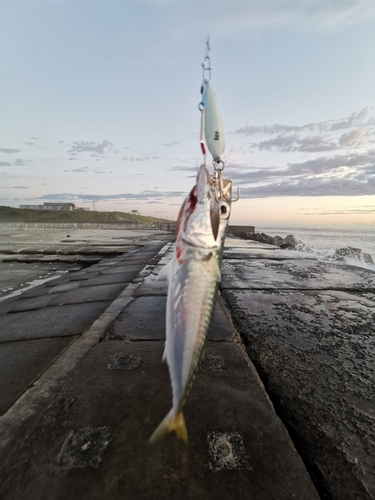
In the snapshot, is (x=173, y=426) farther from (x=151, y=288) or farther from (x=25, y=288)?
(x=25, y=288)

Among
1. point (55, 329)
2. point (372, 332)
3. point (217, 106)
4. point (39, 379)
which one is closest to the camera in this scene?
point (39, 379)

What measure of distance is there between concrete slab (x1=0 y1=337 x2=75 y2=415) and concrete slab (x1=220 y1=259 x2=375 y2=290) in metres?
3.21

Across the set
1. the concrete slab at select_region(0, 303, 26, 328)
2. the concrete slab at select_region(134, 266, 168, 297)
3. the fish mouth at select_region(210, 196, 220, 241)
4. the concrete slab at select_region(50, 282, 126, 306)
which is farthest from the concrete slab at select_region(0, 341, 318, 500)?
the concrete slab at select_region(0, 303, 26, 328)

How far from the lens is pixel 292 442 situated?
1537 mm

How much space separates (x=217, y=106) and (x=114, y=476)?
2.86m

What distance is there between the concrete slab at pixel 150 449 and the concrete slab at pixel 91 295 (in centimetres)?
295

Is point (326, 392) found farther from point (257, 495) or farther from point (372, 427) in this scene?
point (257, 495)

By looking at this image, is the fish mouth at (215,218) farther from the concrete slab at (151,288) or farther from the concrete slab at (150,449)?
the concrete slab at (151,288)

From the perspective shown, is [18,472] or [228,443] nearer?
[18,472]

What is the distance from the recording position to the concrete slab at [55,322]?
331cm

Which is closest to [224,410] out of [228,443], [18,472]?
[228,443]

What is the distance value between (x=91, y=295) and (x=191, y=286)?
4.27 m

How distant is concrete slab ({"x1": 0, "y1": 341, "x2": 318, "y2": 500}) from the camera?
1277 mm

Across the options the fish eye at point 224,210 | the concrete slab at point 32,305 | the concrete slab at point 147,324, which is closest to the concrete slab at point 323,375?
the concrete slab at point 147,324
